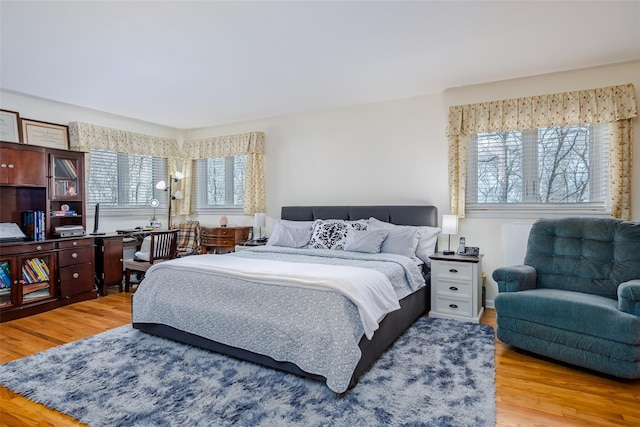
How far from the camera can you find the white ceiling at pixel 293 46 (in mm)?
2500

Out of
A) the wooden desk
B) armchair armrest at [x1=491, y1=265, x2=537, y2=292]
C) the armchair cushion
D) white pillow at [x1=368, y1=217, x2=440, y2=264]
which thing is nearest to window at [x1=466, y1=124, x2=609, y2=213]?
white pillow at [x1=368, y1=217, x2=440, y2=264]

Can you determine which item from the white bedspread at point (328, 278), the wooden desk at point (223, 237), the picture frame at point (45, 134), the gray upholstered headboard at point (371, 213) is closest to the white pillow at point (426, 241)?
the gray upholstered headboard at point (371, 213)

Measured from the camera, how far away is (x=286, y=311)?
2.41m

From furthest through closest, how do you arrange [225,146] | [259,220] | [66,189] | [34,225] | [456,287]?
[225,146] → [259,220] → [66,189] → [34,225] → [456,287]

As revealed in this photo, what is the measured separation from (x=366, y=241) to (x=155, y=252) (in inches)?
111

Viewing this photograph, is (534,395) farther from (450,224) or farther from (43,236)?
(43,236)

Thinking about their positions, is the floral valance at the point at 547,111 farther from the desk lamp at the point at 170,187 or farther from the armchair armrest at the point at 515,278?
the desk lamp at the point at 170,187

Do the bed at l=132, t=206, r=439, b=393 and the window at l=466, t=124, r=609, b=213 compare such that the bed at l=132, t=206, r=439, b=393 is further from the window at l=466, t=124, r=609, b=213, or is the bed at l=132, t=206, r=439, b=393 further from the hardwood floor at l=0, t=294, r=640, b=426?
the window at l=466, t=124, r=609, b=213

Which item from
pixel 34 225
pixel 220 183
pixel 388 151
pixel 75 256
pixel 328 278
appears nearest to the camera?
pixel 328 278

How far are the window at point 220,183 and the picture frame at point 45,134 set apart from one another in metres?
2.04

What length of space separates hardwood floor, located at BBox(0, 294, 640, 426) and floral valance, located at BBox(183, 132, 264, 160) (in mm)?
3309

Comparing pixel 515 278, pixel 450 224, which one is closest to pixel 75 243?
pixel 450 224

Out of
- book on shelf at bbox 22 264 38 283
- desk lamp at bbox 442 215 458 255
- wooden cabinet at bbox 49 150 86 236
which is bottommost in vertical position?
book on shelf at bbox 22 264 38 283

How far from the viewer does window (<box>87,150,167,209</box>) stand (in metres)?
5.20
